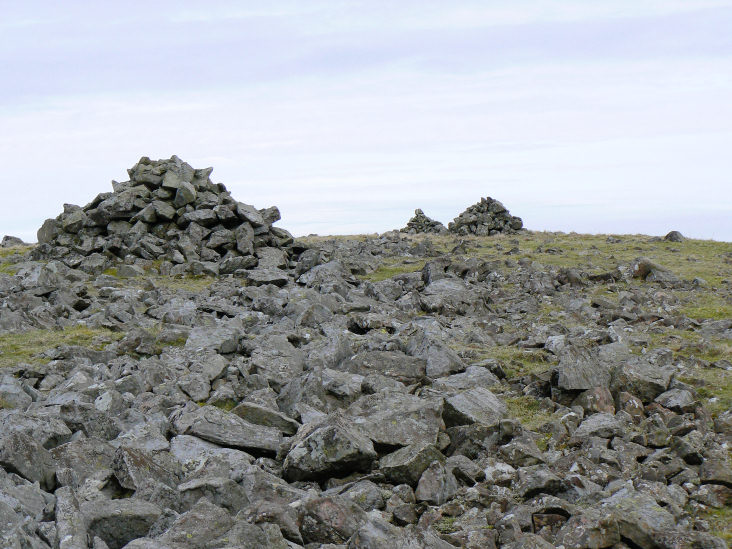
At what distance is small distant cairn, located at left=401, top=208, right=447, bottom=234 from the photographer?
215 feet

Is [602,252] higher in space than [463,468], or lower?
higher

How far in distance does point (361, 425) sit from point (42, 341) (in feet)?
42.8

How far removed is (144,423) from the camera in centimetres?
1248

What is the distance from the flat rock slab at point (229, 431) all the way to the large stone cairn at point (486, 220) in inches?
1936

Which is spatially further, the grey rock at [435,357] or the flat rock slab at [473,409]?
the grey rock at [435,357]

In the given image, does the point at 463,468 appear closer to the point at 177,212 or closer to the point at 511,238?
the point at 177,212

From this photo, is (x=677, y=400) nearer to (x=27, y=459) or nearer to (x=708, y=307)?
(x=27, y=459)

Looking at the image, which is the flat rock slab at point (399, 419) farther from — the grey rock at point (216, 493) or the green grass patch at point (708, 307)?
the green grass patch at point (708, 307)

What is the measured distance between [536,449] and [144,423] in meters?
6.99

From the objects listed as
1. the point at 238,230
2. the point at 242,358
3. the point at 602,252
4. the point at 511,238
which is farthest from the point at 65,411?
the point at 511,238

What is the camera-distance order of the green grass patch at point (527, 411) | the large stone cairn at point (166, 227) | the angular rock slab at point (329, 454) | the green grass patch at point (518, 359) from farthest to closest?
the large stone cairn at point (166, 227) → the green grass patch at point (518, 359) → the green grass patch at point (527, 411) → the angular rock slab at point (329, 454)

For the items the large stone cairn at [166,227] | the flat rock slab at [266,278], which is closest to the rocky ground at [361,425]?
the flat rock slab at [266,278]

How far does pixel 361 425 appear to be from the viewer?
11516 millimetres

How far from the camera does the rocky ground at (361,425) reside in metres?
8.62
